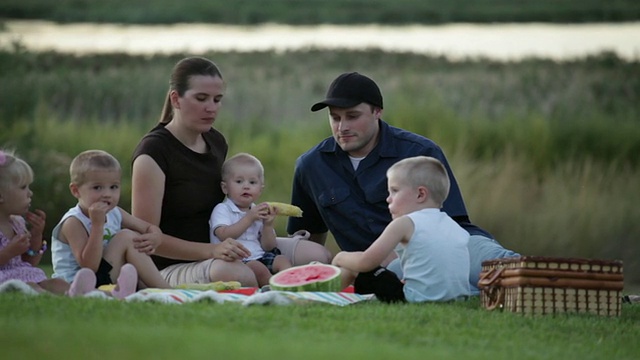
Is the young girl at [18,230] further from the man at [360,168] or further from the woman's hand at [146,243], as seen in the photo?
the man at [360,168]

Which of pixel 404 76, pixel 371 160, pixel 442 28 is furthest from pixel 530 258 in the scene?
pixel 442 28

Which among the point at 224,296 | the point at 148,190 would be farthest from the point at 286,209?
the point at 224,296

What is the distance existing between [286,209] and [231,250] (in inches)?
32.7

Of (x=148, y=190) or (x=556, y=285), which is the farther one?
(x=148, y=190)

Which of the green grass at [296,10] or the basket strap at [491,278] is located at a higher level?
the green grass at [296,10]

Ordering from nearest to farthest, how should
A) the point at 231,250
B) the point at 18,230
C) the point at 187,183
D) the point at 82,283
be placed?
the point at 82,283 < the point at 18,230 < the point at 231,250 < the point at 187,183

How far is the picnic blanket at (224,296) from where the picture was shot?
841cm

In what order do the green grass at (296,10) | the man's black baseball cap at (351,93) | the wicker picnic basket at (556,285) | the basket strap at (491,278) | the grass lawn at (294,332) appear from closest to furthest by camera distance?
the grass lawn at (294,332), the wicker picnic basket at (556,285), the basket strap at (491,278), the man's black baseball cap at (351,93), the green grass at (296,10)

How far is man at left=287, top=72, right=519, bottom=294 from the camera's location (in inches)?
415

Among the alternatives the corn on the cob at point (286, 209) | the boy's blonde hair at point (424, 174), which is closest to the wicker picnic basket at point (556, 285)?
the boy's blonde hair at point (424, 174)

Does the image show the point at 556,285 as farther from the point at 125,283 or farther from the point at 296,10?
the point at 296,10

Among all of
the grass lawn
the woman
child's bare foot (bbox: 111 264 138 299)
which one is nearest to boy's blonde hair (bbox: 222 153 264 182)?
the woman

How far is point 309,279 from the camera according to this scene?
930 cm

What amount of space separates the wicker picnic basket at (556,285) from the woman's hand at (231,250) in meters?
1.88
